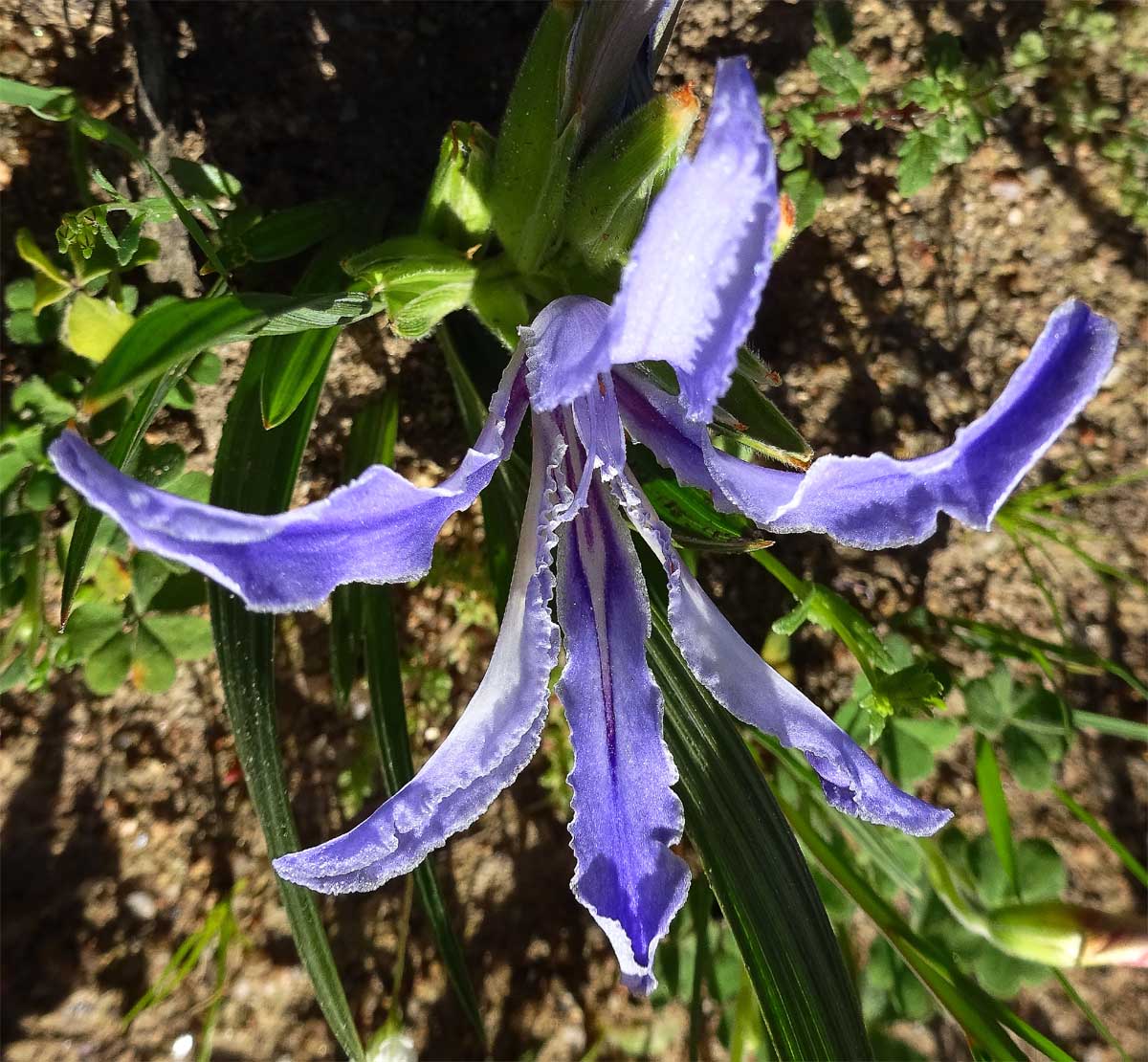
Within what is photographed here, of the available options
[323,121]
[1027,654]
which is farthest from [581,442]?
[1027,654]

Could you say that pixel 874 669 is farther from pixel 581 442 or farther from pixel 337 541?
pixel 337 541

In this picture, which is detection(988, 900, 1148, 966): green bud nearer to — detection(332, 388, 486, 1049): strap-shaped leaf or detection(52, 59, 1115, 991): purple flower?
detection(52, 59, 1115, 991): purple flower

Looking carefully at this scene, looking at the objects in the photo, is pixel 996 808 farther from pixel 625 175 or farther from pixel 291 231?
pixel 291 231

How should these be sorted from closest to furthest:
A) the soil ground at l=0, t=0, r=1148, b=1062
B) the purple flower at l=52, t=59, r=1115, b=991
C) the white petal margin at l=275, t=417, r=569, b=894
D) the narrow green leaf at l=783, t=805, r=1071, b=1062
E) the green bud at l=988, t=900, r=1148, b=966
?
the purple flower at l=52, t=59, r=1115, b=991 < the white petal margin at l=275, t=417, r=569, b=894 < the narrow green leaf at l=783, t=805, r=1071, b=1062 < the green bud at l=988, t=900, r=1148, b=966 < the soil ground at l=0, t=0, r=1148, b=1062

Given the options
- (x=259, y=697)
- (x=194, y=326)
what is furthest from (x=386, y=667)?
(x=194, y=326)

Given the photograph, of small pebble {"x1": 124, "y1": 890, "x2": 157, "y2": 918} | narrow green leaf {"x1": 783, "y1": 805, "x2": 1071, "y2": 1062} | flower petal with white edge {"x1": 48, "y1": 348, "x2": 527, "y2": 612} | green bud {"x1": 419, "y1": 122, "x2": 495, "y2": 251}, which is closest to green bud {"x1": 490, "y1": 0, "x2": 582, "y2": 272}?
green bud {"x1": 419, "y1": 122, "x2": 495, "y2": 251}
